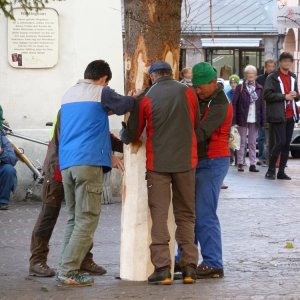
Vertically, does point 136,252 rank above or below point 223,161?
below

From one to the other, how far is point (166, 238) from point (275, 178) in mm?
8672

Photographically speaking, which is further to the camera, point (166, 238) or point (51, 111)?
point (51, 111)

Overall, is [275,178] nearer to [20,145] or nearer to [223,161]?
[20,145]

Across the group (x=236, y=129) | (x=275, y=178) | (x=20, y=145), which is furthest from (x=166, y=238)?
(x=236, y=129)

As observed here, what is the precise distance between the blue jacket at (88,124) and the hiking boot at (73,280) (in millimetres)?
888

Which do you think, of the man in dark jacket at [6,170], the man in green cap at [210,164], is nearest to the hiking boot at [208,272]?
the man in green cap at [210,164]

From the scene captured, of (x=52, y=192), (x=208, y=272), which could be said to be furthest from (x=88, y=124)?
(x=208, y=272)

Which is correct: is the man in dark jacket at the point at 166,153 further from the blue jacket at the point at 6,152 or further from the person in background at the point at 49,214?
the blue jacket at the point at 6,152

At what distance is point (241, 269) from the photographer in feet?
30.3

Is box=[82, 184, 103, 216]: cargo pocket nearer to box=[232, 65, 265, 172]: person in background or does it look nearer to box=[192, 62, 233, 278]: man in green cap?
box=[192, 62, 233, 278]: man in green cap

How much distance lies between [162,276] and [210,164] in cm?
107

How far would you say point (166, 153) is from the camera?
830cm

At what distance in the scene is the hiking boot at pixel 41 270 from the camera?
9.00 m

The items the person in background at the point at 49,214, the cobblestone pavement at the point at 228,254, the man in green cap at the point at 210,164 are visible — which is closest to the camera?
the cobblestone pavement at the point at 228,254
